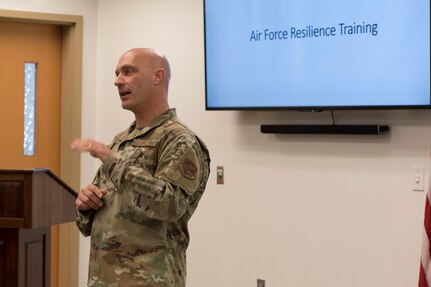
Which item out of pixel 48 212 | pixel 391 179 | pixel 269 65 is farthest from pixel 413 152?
pixel 48 212

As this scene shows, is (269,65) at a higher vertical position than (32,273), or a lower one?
higher

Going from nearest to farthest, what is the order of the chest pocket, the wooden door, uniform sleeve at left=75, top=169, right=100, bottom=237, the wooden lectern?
the chest pocket
uniform sleeve at left=75, top=169, right=100, bottom=237
the wooden lectern
the wooden door

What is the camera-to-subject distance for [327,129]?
397cm

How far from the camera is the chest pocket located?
2379mm

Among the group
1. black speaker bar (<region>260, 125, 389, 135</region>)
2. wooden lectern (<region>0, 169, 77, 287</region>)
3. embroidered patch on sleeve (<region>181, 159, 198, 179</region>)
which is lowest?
wooden lectern (<region>0, 169, 77, 287</region>)

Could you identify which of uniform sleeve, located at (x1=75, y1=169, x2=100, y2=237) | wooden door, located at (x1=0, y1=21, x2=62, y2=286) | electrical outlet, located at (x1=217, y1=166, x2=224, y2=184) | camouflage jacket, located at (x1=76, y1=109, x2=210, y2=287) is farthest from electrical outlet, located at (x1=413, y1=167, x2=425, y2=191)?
wooden door, located at (x1=0, y1=21, x2=62, y2=286)

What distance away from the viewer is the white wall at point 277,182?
12.5ft

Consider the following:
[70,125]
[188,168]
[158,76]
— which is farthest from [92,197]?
[70,125]

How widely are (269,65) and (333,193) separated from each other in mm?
771

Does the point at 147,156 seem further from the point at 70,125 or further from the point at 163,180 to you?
the point at 70,125

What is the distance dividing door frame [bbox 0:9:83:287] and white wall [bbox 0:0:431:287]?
0.07 meters

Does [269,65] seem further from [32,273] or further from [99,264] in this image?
[99,264]

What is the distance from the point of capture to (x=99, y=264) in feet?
7.89

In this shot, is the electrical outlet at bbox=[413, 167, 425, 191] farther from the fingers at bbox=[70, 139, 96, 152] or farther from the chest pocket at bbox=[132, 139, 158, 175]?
the fingers at bbox=[70, 139, 96, 152]
